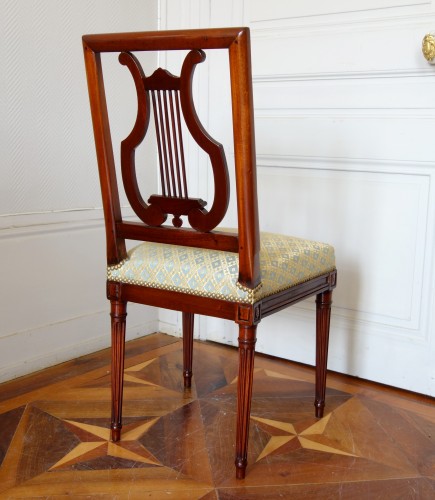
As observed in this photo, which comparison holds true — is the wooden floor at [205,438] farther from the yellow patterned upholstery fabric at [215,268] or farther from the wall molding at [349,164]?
the wall molding at [349,164]

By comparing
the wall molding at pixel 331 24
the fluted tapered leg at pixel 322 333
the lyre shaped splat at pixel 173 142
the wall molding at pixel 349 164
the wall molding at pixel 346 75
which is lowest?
the fluted tapered leg at pixel 322 333

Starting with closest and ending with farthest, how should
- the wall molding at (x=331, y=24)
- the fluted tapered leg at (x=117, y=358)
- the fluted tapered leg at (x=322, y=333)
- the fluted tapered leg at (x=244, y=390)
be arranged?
the fluted tapered leg at (x=244, y=390) → the fluted tapered leg at (x=117, y=358) → the fluted tapered leg at (x=322, y=333) → the wall molding at (x=331, y=24)

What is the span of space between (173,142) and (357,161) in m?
0.83

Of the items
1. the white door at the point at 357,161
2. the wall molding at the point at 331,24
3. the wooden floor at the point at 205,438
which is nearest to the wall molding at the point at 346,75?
the white door at the point at 357,161

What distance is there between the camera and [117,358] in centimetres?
162

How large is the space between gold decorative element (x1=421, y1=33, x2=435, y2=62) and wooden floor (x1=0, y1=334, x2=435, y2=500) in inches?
39.8

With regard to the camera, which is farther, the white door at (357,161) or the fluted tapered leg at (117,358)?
the white door at (357,161)

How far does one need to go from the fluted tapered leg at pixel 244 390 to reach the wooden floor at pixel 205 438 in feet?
0.19

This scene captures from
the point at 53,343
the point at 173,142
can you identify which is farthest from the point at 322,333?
the point at 53,343

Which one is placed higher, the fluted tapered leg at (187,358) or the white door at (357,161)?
the white door at (357,161)

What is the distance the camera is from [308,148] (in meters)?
2.14

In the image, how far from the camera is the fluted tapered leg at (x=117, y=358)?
5.27 feet

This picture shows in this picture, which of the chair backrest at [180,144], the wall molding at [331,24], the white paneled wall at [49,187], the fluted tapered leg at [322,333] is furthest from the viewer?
the white paneled wall at [49,187]

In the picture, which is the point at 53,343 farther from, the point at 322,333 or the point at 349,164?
the point at 349,164
